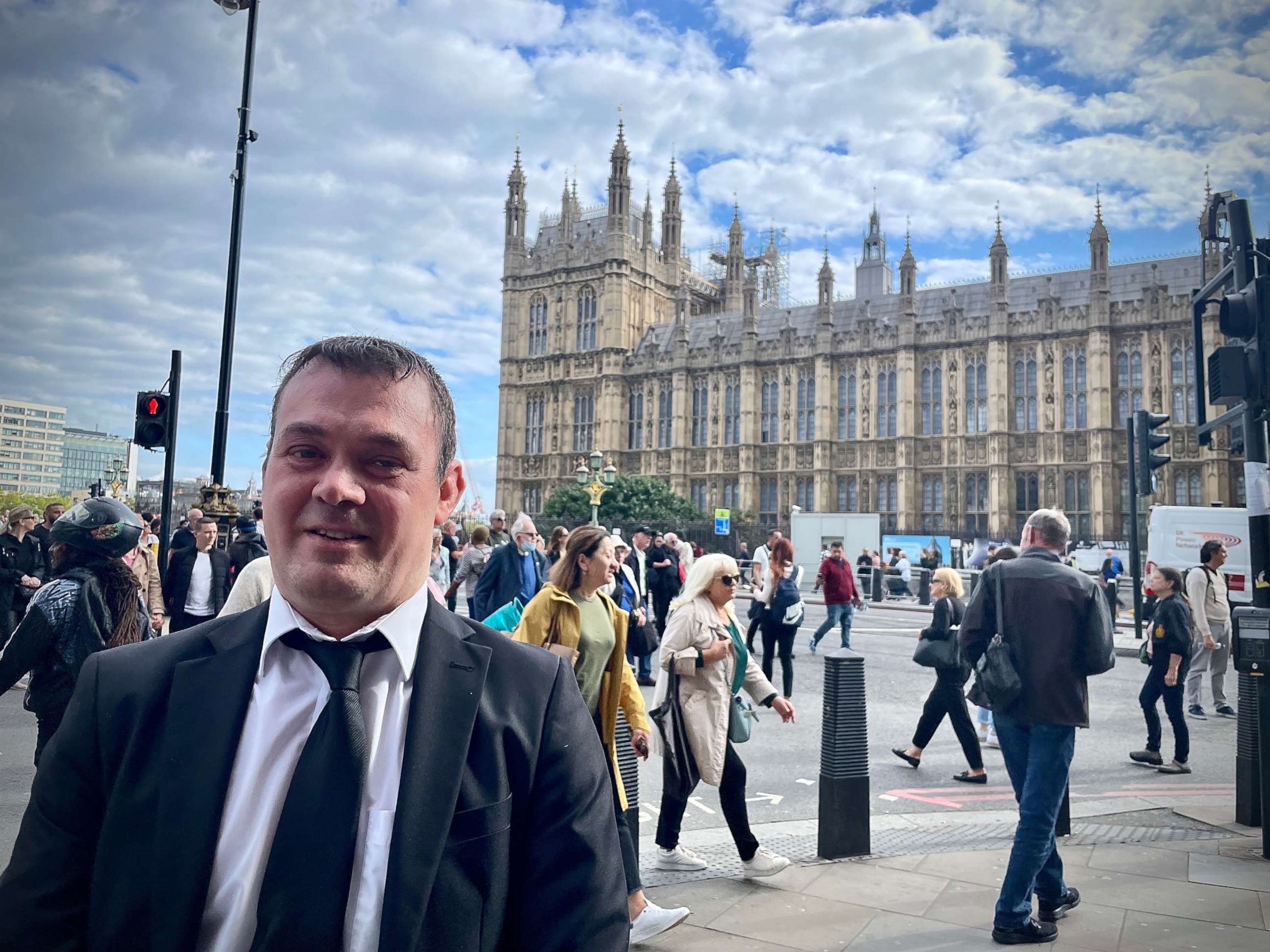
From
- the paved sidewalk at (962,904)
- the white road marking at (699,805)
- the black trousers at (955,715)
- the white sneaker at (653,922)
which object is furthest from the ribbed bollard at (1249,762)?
the white sneaker at (653,922)

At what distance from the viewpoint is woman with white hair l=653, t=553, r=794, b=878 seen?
4.49m

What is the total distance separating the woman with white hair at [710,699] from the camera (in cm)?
449

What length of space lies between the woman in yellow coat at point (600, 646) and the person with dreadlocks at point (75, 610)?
1674 mm

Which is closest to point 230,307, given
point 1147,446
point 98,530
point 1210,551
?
point 98,530

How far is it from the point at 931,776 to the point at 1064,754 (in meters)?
3.12

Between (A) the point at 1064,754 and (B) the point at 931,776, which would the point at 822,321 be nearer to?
(B) the point at 931,776

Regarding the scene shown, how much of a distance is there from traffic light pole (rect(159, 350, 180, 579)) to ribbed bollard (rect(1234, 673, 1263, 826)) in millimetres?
8108

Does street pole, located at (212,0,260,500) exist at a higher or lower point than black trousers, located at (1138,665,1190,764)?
higher

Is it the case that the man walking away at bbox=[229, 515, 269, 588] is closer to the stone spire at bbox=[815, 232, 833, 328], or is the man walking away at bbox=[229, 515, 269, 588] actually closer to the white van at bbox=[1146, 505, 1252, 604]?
the white van at bbox=[1146, 505, 1252, 604]

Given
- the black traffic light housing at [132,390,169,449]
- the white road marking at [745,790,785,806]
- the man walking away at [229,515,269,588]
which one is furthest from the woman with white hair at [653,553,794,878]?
the black traffic light housing at [132,390,169,449]

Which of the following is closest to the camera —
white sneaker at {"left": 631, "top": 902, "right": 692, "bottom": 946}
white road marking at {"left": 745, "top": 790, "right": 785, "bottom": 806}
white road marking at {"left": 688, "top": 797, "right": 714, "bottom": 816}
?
white sneaker at {"left": 631, "top": 902, "right": 692, "bottom": 946}

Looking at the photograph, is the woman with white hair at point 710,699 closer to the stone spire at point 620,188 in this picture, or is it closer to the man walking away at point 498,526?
the man walking away at point 498,526

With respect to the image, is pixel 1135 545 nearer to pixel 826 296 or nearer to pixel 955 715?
pixel 955 715

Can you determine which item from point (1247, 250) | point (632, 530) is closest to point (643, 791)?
point (1247, 250)
